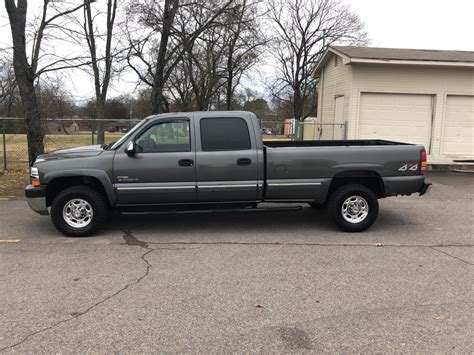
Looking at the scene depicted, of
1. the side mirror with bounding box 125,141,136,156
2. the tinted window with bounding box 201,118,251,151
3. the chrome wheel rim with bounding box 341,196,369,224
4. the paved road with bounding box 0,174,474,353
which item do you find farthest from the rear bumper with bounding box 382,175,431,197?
the side mirror with bounding box 125,141,136,156

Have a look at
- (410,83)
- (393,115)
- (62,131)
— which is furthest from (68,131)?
(410,83)

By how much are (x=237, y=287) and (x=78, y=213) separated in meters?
3.12

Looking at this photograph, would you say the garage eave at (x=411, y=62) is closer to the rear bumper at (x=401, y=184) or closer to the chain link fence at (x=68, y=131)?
the chain link fence at (x=68, y=131)

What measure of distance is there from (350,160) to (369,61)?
814 centimetres

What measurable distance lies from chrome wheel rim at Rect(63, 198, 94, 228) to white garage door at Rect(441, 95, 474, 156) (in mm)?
12287

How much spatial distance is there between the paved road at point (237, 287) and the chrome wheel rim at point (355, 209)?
0.94ft

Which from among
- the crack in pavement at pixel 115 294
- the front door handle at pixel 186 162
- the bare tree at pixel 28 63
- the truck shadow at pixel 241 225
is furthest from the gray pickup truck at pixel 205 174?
the bare tree at pixel 28 63

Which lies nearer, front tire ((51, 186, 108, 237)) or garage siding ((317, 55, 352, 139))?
front tire ((51, 186, 108, 237))

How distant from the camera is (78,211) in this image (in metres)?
6.49

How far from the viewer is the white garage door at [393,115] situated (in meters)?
14.3

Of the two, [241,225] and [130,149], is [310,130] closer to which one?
[241,225]

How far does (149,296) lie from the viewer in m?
4.32

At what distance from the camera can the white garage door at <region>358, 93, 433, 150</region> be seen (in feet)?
47.1

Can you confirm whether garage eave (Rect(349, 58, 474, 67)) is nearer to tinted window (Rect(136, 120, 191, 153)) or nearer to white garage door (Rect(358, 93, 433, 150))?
white garage door (Rect(358, 93, 433, 150))
